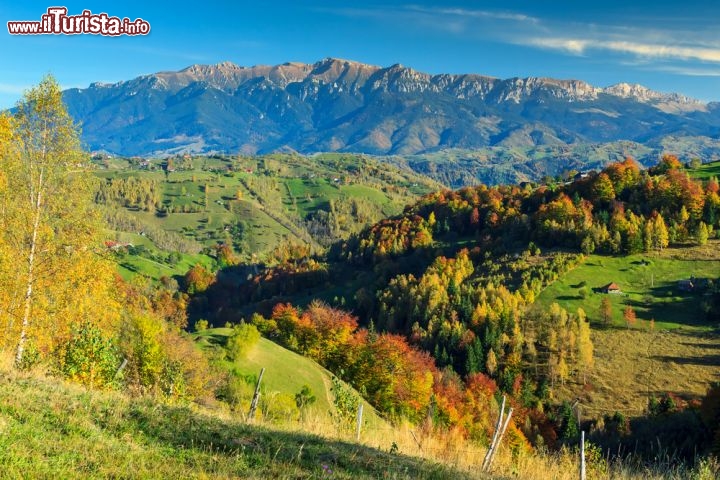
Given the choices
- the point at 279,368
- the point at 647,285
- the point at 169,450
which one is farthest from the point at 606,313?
the point at 169,450

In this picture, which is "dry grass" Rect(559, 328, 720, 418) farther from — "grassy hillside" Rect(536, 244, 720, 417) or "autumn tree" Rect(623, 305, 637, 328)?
"autumn tree" Rect(623, 305, 637, 328)

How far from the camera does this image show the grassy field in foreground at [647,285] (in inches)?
4350

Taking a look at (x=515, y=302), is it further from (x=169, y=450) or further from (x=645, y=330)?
(x=169, y=450)

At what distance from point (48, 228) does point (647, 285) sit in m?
133

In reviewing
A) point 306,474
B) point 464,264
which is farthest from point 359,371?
point 464,264

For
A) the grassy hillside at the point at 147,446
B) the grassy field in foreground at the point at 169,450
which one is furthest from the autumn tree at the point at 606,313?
the grassy hillside at the point at 147,446

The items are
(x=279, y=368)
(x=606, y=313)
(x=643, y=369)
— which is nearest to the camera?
(x=279, y=368)

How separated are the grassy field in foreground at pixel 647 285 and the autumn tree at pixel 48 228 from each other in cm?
11207

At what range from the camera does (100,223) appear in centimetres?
2880

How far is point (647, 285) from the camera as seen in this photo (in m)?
122

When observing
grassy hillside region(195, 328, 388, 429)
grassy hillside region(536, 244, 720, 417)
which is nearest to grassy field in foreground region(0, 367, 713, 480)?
grassy hillside region(195, 328, 388, 429)

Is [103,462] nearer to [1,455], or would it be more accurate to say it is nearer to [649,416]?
[1,455]

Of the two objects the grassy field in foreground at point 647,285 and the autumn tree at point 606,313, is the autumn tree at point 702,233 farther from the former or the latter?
the autumn tree at point 606,313

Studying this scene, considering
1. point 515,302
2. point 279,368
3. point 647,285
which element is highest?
point 647,285
